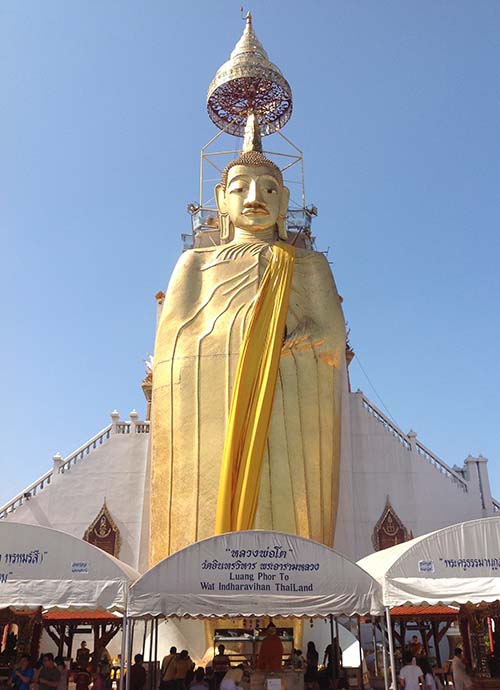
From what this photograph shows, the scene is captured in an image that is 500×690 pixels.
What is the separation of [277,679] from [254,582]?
4.25ft

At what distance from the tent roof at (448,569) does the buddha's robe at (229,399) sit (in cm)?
476

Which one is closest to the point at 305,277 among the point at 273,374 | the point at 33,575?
the point at 273,374

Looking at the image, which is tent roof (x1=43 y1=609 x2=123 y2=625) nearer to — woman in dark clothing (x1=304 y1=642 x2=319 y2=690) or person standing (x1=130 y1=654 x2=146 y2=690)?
person standing (x1=130 y1=654 x2=146 y2=690)

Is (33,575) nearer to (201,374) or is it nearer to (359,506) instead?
(201,374)

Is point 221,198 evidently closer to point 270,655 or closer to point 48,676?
point 270,655

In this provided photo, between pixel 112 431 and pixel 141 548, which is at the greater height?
pixel 112 431

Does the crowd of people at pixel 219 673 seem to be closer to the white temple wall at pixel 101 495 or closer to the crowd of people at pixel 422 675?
the crowd of people at pixel 422 675

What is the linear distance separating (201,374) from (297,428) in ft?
6.44

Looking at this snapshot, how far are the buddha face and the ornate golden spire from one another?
457 cm

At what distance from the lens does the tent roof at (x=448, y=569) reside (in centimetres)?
670

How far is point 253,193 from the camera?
46.2 ft

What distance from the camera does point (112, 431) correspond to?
15.4 m

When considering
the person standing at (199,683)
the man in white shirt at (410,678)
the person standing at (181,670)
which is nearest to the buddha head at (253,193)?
the person standing at (181,670)

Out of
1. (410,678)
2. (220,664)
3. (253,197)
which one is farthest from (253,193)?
(410,678)
